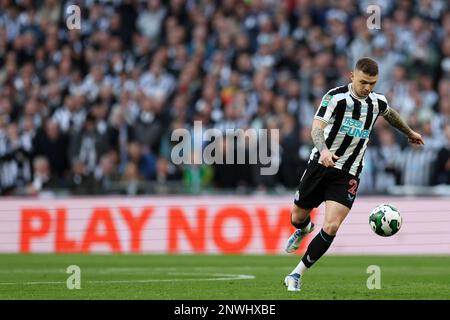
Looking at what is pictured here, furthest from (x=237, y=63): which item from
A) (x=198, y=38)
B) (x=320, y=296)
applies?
(x=320, y=296)

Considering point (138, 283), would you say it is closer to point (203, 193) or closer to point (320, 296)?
point (320, 296)

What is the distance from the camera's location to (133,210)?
1978 centimetres

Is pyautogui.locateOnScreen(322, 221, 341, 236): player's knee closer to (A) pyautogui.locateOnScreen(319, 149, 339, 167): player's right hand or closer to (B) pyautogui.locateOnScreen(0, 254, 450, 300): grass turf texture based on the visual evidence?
(B) pyautogui.locateOnScreen(0, 254, 450, 300): grass turf texture

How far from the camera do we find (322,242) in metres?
11.0

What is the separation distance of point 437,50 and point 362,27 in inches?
64.0

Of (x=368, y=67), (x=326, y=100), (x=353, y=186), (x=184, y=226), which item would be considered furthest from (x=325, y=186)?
(x=184, y=226)

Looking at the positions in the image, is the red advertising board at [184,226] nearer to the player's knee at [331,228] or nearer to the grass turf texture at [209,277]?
the grass turf texture at [209,277]

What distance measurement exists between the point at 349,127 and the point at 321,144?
1.95 feet

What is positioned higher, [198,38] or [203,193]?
[198,38]

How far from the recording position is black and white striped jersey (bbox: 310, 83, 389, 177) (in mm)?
11172

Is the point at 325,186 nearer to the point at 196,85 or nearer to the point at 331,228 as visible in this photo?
the point at 331,228

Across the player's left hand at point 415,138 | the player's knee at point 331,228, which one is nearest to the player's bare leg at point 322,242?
the player's knee at point 331,228

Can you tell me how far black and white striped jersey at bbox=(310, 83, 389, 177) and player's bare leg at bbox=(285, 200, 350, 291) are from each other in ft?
1.58

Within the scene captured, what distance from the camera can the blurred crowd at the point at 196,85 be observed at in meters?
20.3
